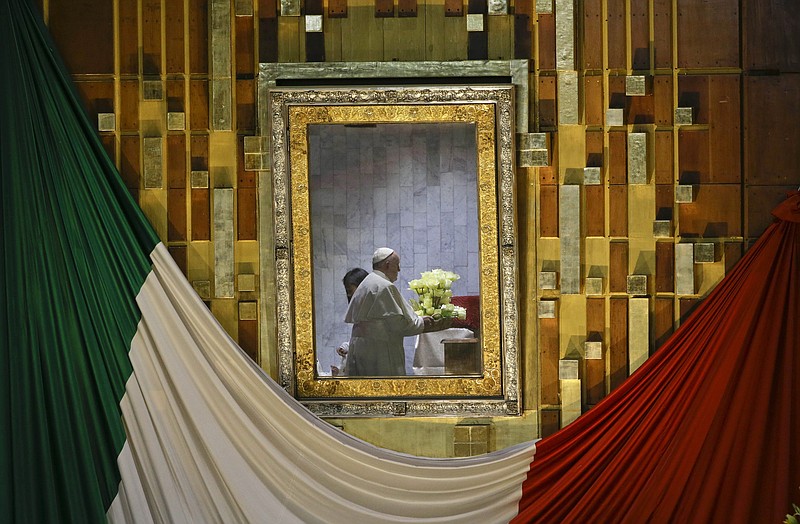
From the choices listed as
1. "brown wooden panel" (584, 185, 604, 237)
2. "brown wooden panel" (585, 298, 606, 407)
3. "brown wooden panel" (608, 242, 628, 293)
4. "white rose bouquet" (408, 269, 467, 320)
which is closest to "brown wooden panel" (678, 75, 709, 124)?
"brown wooden panel" (584, 185, 604, 237)

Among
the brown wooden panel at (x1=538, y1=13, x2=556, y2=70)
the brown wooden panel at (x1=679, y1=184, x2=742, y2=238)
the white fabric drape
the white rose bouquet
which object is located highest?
the brown wooden panel at (x1=538, y1=13, x2=556, y2=70)

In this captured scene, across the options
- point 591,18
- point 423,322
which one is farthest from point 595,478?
point 591,18

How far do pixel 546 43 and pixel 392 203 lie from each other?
3.31ft

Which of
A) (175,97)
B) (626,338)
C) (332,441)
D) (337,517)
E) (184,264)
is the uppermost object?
(175,97)

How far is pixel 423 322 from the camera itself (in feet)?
11.9

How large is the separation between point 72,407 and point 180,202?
100cm

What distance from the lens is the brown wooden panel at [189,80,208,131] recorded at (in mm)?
3717

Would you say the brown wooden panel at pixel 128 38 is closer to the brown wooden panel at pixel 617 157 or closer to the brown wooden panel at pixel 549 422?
the brown wooden panel at pixel 617 157

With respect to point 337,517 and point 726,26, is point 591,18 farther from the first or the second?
point 337,517

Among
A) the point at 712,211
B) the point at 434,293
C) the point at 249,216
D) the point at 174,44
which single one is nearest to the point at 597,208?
the point at 712,211

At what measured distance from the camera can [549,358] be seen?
3684 millimetres

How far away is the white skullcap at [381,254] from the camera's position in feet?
11.8

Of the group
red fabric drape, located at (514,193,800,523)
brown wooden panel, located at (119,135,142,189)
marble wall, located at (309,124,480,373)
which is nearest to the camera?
red fabric drape, located at (514,193,800,523)

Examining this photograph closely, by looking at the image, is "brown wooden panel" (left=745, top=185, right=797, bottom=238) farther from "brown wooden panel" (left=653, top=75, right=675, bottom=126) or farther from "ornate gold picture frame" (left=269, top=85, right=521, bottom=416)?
"ornate gold picture frame" (left=269, top=85, right=521, bottom=416)
